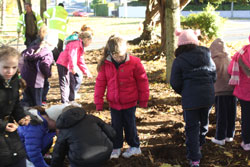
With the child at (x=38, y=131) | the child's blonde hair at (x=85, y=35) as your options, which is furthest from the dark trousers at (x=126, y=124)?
the child's blonde hair at (x=85, y=35)

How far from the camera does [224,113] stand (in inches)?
159

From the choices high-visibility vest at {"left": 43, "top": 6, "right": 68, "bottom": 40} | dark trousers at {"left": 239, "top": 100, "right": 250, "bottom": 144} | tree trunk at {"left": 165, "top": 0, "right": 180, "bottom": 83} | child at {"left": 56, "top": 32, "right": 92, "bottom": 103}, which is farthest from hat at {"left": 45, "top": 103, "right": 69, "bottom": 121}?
high-visibility vest at {"left": 43, "top": 6, "right": 68, "bottom": 40}

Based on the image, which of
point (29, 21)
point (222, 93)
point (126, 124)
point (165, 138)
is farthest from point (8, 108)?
point (29, 21)

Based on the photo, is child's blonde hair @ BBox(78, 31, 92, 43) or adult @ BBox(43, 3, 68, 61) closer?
child's blonde hair @ BBox(78, 31, 92, 43)

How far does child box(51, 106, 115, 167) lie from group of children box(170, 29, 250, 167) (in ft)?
3.34

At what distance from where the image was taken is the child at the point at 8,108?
8.80ft

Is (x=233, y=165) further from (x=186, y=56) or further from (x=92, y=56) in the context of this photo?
(x=92, y=56)

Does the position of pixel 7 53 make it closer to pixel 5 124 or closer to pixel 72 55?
pixel 5 124

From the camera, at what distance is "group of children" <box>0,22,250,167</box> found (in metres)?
2.80

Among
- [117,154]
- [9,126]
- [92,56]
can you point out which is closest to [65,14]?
[92,56]

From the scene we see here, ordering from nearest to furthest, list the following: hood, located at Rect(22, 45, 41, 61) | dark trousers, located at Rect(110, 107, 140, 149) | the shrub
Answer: dark trousers, located at Rect(110, 107, 140, 149) < hood, located at Rect(22, 45, 41, 61) < the shrub

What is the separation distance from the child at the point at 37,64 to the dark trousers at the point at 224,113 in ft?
9.58

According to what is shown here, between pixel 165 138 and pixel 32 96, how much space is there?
8.67 ft

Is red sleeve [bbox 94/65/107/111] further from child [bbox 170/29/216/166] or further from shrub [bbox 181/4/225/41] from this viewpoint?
shrub [bbox 181/4/225/41]
